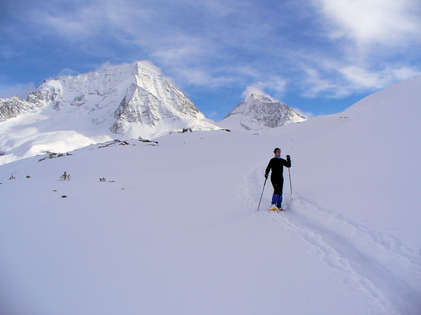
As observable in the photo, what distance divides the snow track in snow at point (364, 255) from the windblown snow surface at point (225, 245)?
0.03 meters

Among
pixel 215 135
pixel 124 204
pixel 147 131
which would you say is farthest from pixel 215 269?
pixel 147 131

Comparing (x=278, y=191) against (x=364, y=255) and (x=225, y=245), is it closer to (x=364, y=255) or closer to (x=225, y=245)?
(x=364, y=255)

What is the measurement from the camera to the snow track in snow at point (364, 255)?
3773mm

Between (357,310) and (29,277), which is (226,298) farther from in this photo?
(29,277)

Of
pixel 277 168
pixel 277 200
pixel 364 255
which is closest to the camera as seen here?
pixel 364 255

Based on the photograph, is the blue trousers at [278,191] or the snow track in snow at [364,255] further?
the blue trousers at [278,191]

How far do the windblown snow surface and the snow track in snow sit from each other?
3 centimetres

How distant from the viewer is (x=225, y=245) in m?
5.20

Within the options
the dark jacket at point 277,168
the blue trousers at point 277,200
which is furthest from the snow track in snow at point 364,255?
the dark jacket at point 277,168

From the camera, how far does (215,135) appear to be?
34.9m

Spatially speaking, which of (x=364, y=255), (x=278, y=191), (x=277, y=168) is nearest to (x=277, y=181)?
(x=278, y=191)

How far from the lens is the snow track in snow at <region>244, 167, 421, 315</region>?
149 inches

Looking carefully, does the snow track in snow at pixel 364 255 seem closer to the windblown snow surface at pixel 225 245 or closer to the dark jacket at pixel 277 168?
the windblown snow surface at pixel 225 245

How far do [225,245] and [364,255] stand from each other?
300 cm
